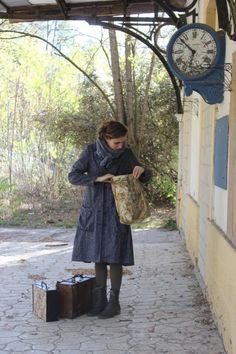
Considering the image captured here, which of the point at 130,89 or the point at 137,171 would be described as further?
the point at 130,89

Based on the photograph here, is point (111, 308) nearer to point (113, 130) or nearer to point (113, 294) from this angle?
point (113, 294)

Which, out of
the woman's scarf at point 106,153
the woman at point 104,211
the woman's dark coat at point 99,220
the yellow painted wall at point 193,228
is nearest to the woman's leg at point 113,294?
the woman at point 104,211

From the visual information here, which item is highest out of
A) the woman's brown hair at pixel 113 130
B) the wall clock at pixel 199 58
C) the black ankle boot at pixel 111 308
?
the wall clock at pixel 199 58

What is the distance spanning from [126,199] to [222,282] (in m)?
1.07

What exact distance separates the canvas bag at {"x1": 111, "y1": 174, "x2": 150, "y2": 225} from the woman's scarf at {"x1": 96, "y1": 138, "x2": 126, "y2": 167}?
0.20 meters

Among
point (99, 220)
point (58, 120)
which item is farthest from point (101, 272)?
point (58, 120)

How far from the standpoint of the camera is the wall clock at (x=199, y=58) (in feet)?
14.2

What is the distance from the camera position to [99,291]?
197 inches

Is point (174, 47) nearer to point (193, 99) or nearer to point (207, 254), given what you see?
point (207, 254)

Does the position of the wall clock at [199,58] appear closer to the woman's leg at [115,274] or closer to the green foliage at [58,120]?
the woman's leg at [115,274]

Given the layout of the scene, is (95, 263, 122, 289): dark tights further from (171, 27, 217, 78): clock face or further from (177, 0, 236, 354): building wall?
(171, 27, 217, 78): clock face

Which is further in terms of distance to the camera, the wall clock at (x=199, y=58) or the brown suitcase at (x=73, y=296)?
the brown suitcase at (x=73, y=296)

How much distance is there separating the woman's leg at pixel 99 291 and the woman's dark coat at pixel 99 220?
0.52 feet

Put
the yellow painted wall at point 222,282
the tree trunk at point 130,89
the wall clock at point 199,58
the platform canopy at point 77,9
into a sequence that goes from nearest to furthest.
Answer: the yellow painted wall at point 222,282 → the wall clock at point 199,58 → the platform canopy at point 77,9 → the tree trunk at point 130,89
